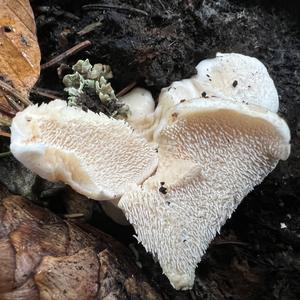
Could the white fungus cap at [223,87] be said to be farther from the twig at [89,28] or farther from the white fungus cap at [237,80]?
the twig at [89,28]

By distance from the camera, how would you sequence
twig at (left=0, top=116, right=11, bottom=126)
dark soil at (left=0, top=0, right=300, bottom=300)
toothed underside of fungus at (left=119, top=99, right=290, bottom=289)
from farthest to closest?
dark soil at (left=0, top=0, right=300, bottom=300) < twig at (left=0, top=116, right=11, bottom=126) < toothed underside of fungus at (left=119, top=99, right=290, bottom=289)

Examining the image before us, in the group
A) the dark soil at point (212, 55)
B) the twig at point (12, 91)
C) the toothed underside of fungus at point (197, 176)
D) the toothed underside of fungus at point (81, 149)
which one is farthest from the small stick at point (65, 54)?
the toothed underside of fungus at point (197, 176)

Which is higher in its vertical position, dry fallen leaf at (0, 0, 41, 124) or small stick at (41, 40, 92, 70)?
dry fallen leaf at (0, 0, 41, 124)

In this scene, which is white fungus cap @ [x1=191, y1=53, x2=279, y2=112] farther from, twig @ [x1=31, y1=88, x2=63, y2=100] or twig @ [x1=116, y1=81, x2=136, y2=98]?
twig @ [x1=31, y1=88, x2=63, y2=100]

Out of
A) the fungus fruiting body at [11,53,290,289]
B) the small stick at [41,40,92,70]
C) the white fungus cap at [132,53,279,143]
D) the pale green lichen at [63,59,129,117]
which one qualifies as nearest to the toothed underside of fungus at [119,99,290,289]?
the fungus fruiting body at [11,53,290,289]

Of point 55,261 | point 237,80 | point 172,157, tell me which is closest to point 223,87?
point 237,80

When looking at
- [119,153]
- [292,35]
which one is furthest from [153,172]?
[292,35]
